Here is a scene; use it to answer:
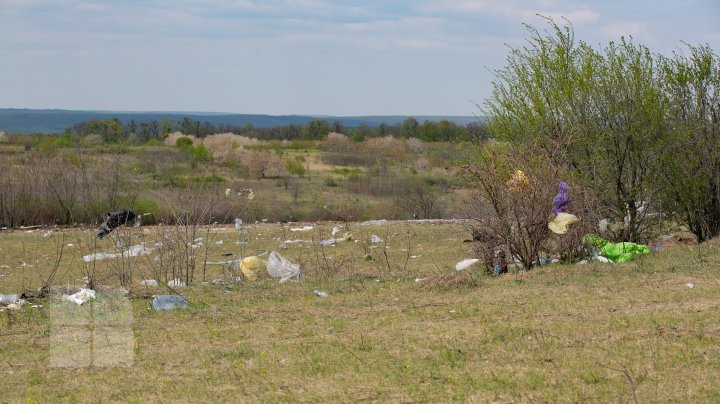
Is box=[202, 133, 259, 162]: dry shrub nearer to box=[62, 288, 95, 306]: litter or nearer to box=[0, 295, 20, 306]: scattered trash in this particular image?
box=[0, 295, 20, 306]: scattered trash

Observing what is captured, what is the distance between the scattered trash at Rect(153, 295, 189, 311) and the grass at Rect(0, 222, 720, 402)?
0.59 ft

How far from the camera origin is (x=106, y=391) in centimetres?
590

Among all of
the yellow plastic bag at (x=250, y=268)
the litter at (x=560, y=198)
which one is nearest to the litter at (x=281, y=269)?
the yellow plastic bag at (x=250, y=268)

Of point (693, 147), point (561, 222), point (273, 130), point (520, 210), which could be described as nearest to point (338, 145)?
point (273, 130)

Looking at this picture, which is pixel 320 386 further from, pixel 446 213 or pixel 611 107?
pixel 446 213

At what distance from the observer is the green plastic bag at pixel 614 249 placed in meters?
11.2

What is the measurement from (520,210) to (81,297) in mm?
5253

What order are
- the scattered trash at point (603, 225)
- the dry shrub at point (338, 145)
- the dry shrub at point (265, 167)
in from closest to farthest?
the scattered trash at point (603, 225)
the dry shrub at point (265, 167)
the dry shrub at point (338, 145)

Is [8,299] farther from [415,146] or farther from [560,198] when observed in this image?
[415,146]

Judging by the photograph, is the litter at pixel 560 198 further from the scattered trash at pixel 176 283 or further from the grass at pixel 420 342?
the scattered trash at pixel 176 283

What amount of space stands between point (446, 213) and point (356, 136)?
44758 mm

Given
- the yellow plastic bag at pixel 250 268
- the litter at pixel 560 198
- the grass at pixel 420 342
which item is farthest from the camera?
the yellow plastic bag at pixel 250 268

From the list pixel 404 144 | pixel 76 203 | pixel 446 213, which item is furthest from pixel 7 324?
pixel 404 144

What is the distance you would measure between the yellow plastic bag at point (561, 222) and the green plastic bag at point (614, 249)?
74 cm
